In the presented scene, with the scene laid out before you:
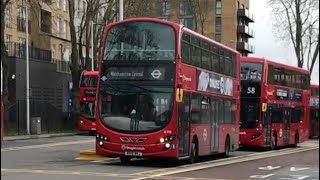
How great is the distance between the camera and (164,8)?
4278 cm

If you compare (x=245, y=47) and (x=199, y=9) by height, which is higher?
(x=245, y=47)

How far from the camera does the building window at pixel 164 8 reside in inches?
1649

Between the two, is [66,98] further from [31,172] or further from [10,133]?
[31,172]

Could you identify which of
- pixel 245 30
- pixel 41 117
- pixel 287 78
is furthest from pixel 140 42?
pixel 245 30

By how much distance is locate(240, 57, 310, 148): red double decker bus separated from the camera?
96.8 feet

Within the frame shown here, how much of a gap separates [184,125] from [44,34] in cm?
4455

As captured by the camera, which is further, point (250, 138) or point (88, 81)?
point (88, 81)

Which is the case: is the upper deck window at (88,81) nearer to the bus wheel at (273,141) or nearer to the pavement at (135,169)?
the bus wheel at (273,141)

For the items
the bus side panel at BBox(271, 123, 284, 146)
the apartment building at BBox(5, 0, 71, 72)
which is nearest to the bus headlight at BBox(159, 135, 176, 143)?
the bus side panel at BBox(271, 123, 284, 146)

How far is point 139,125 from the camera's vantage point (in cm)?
1892

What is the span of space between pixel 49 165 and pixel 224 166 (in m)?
5.34

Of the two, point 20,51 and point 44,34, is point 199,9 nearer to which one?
point 20,51

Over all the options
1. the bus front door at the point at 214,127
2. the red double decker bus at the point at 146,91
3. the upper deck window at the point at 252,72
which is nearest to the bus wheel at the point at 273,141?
the upper deck window at the point at 252,72

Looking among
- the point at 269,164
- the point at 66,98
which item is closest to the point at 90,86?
the point at 66,98
